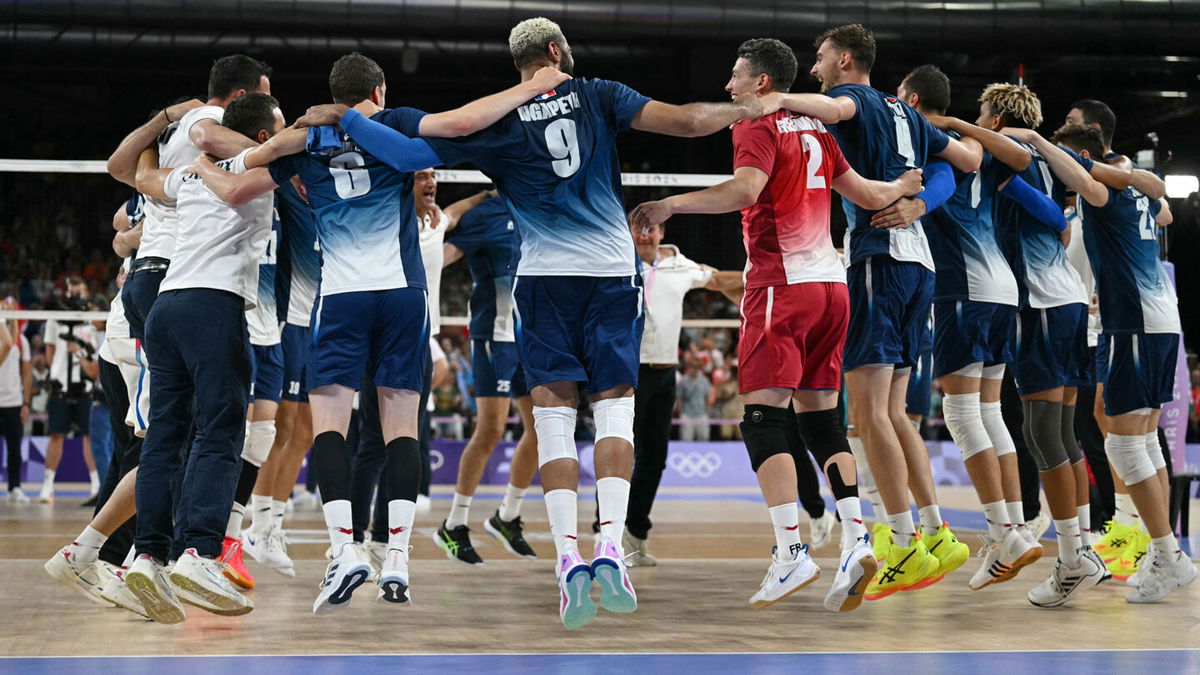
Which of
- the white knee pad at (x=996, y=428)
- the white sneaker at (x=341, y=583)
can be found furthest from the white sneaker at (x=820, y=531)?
the white sneaker at (x=341, y=583)

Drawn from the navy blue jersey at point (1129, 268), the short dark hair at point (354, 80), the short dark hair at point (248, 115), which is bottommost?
the navy blue jersey at point (1129, 268)

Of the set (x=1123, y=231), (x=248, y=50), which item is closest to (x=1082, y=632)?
(x=1123, y=231)

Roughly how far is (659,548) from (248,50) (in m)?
11.2

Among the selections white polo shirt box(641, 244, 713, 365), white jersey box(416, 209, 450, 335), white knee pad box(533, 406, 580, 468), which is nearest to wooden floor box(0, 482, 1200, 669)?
white knee pad box(533, 406, 580, 468)

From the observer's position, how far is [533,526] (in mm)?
9078

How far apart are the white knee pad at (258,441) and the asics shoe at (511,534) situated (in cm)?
145

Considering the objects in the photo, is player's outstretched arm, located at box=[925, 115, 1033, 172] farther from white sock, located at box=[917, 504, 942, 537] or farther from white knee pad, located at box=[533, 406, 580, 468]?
white knee pad, located at box=[533, 406, 580, 468]

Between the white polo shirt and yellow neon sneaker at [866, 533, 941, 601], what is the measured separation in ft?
7.39

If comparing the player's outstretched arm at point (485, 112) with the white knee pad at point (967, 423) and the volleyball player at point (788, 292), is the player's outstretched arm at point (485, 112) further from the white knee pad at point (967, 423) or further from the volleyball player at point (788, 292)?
the white knee pad at point (967, 423)

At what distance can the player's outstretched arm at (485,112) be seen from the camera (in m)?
4.28

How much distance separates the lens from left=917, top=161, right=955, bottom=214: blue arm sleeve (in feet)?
16.9

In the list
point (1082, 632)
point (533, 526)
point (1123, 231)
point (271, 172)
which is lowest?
point (533, 526)

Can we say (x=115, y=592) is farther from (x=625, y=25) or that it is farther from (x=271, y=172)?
(x=625, y=25)

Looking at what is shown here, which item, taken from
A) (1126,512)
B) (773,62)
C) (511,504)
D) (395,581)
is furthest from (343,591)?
(1126,512)
